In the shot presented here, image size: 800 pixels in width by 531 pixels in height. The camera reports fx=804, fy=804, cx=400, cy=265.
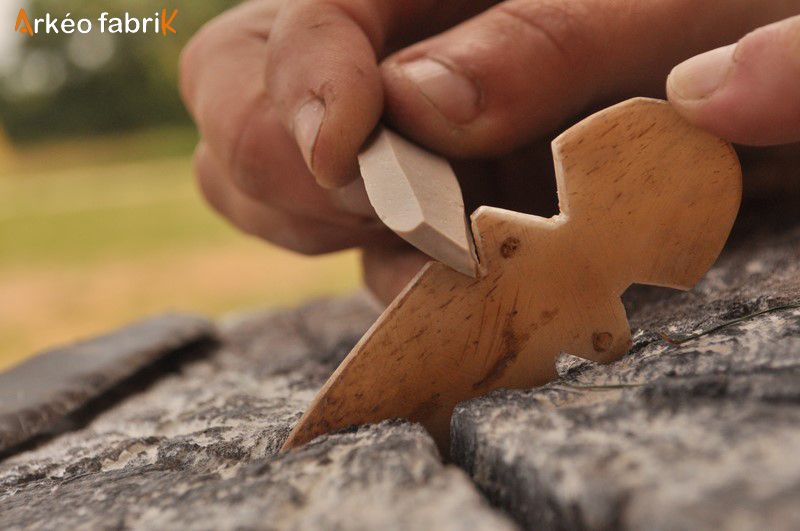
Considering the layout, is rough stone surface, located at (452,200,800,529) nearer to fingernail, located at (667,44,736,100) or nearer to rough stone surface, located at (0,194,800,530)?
rough stone surface, located at (0,194,800,530)

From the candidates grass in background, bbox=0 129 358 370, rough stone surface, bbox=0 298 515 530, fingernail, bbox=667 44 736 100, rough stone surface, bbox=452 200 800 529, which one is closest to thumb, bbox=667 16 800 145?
fingernail, bbox=667 44 736 100

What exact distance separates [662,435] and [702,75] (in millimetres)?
415

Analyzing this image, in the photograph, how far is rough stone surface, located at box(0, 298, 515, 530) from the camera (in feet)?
2.11

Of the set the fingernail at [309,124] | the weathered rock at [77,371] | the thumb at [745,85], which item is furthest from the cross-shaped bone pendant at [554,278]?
the weathered rock at [77,371]

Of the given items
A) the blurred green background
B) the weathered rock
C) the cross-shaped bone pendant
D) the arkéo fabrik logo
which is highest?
the arkéo fabrik logo

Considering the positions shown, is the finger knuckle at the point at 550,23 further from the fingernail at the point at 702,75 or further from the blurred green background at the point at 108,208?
the blurred green background at the point at 108,208

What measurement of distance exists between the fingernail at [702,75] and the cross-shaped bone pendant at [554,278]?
3 cm

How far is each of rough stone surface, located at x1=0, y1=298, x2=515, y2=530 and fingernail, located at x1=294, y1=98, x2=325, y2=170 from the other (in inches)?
14.0

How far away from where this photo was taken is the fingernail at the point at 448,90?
107 centimetres

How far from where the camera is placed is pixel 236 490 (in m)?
0.71

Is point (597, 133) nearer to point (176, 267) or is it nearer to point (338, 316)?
point (338, 316)

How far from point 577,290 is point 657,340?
13 cm

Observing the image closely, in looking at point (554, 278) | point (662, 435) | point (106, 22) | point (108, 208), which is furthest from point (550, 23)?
point (108, 208)

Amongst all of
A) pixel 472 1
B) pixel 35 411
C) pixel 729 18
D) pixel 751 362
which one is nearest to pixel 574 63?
pixel 729 18
